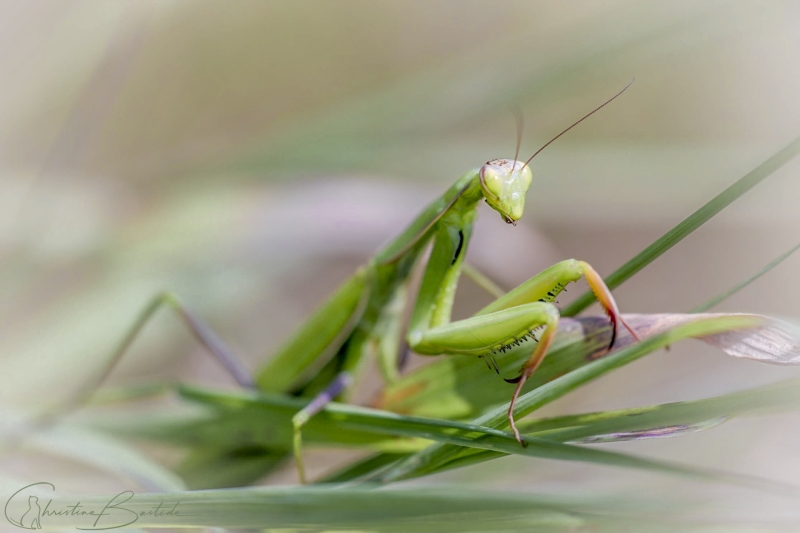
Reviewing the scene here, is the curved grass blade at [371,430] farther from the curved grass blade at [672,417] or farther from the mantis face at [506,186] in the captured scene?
the mantis face at [506,186]

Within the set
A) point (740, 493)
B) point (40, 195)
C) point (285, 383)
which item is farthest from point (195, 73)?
point (740, 493)

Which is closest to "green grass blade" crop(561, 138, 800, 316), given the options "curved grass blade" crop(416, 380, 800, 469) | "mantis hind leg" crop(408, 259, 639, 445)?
"mantis hind leg" crop(408, 259, 639, 445)

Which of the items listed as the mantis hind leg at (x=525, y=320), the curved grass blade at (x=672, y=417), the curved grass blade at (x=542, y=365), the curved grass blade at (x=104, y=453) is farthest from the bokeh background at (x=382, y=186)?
the curved grass blade at (x=672, y=417)

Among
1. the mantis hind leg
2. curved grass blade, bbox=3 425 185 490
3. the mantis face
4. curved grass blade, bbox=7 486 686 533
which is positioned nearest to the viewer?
curved grass blade, bbox=7 486 686 533

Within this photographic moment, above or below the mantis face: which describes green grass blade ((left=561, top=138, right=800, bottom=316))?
below

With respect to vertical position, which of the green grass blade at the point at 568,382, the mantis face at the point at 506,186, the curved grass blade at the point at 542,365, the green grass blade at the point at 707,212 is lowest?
the curved grass blade at the point at 542,365

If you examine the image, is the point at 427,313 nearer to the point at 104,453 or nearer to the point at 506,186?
the point at 506,186

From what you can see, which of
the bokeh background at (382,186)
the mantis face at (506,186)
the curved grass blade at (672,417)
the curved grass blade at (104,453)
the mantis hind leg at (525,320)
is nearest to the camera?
the curved grass blade at (672,417)

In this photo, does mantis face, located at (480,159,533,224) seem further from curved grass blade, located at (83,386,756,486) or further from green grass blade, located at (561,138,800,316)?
curved grass blade, located at (83,386,756,486)
